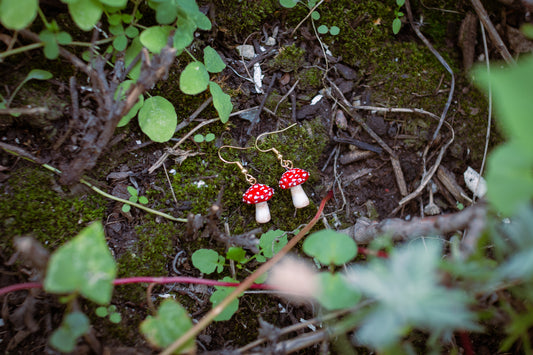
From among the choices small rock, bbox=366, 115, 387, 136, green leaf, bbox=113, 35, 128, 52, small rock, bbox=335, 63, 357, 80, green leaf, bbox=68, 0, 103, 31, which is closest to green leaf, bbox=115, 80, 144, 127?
green leaf, bbox=113, 35, 128, 52

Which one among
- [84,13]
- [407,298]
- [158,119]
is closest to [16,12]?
[84,13]

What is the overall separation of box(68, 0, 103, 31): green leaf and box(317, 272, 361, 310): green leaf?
158 centimetres

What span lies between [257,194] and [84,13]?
1272mm

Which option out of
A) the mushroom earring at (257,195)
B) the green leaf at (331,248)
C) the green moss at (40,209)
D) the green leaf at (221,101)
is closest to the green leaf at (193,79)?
the green leaf at (221,101)

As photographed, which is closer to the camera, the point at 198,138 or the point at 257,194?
the point at 257,194

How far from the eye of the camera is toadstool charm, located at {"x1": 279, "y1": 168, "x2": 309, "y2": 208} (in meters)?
2.14

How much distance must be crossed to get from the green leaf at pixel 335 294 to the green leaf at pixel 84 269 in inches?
31.0

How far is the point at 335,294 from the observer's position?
54.4 inches

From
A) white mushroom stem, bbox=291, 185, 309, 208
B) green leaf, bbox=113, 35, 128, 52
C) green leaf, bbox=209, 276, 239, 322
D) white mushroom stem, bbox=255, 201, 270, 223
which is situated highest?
green leaf, bbox=113, 35, 128, 52

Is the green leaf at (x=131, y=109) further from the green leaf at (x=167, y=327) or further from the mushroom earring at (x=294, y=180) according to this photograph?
the green leaf at (x=167, y=327)

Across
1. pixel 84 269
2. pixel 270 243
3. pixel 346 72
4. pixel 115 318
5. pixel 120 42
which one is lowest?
pixel 115 318

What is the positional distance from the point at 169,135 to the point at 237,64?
705 millimetres

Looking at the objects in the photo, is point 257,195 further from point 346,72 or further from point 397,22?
point 397,22

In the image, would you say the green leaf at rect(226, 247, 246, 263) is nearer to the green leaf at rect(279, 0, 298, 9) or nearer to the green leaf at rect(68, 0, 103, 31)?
the green leaf at rect(68, 0, 103, 31)
